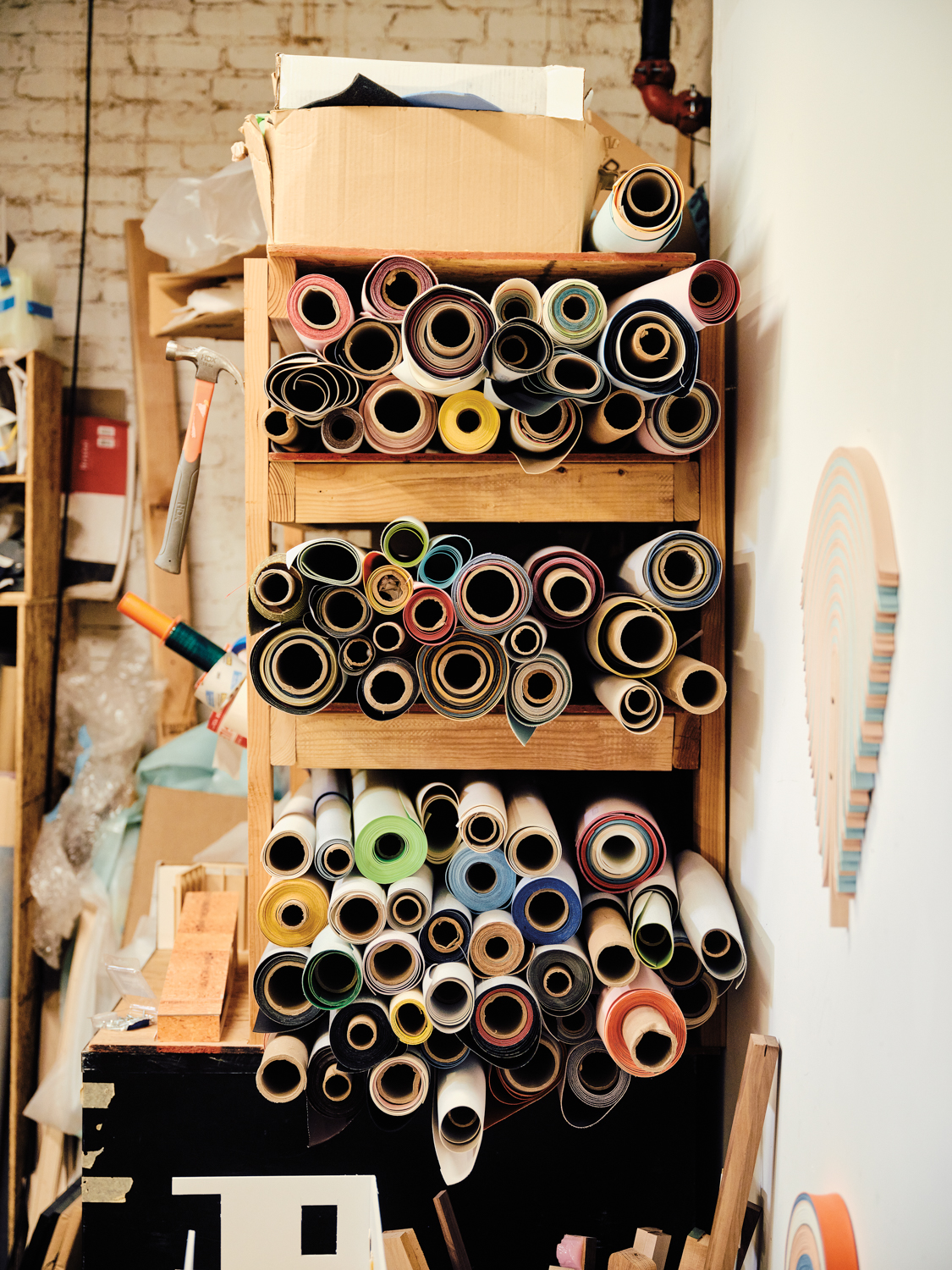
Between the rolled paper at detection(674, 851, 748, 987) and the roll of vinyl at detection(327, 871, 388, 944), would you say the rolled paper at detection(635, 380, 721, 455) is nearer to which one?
the rolled paper at detection(674, 851, 748, 987)

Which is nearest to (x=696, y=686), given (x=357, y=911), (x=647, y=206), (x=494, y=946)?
(x=494, y=946)

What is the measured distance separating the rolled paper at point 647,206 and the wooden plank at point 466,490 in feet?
1.02

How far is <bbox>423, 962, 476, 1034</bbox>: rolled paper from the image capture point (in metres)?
1.11

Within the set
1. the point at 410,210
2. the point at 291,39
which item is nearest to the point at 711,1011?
the point at 410,210

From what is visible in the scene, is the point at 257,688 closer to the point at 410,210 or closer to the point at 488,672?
the point at 488,672

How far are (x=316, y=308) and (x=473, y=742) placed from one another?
2.15 feet

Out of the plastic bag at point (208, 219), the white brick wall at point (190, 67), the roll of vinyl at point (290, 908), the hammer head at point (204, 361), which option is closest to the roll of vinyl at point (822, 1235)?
the roll of vinyl at point (290, 908)

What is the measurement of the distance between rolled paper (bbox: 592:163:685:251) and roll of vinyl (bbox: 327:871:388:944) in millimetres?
983

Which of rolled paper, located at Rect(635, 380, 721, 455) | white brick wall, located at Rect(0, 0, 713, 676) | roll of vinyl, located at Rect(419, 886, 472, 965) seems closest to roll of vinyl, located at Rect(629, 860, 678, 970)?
roll of vinyl, located at Rect(419, 886, 472, 965)

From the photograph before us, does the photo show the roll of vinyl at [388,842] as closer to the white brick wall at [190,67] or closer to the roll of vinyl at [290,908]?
the roll of vinyl at [290,908]

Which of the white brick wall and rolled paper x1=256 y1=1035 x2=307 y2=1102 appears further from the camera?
the white brick wall

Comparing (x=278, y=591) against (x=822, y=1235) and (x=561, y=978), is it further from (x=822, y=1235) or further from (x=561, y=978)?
(x=822, y=1235)

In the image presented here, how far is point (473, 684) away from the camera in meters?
1.16

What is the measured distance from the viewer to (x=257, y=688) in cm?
114
